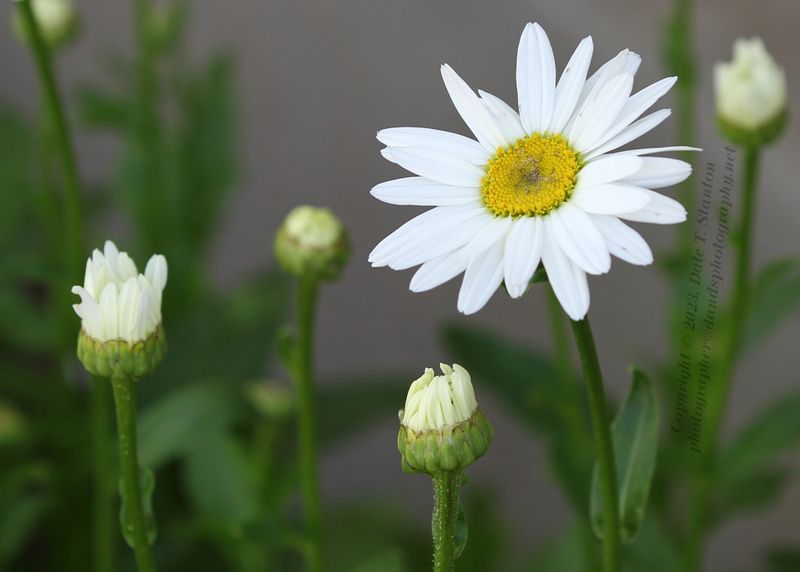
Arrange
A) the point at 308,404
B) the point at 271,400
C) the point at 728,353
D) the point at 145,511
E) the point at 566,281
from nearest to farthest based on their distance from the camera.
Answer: the point at 566,281, the point at 145,511, the point at 308,404, the point at 728,353, the point at 271,400

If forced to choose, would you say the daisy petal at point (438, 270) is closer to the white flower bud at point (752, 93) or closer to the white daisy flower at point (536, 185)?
the white daisy flower at point (536, 185)

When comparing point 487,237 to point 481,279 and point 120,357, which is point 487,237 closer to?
point 481,279

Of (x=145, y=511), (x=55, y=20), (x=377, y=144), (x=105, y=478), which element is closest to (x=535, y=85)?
(x=145, y=511)

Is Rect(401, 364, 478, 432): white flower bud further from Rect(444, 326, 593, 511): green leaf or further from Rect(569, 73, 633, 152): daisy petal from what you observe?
Rect(444, 326, 593, 511): green leaf

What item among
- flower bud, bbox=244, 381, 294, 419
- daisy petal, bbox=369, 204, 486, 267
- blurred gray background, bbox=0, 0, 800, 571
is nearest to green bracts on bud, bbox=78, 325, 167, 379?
daisy petal, bbox=369, 204, 486, 267

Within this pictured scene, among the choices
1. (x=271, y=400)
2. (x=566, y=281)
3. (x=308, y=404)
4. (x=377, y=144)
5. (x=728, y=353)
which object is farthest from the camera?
(x=377, y=144)

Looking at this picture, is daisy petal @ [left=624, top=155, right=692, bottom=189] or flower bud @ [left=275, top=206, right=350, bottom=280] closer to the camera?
daisy petal @ [left=624, top=155, right=692, bottom=189]
